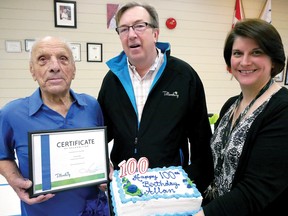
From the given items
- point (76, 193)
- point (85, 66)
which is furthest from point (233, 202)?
point (85, 66)

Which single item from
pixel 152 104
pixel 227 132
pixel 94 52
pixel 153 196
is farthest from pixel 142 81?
pixel 94 52

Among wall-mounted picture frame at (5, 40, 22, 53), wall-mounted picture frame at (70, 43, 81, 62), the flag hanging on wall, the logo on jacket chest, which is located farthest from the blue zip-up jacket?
the flag hanging on wall

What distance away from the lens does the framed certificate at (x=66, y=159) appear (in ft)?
3.76

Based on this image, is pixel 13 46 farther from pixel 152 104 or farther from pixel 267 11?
pixel 267 11

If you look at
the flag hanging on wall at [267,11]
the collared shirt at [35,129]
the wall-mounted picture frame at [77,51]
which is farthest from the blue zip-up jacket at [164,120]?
the flag hanging on wall at [267,11]

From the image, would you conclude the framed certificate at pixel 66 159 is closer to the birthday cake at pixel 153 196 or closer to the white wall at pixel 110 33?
the birthday cake at pixel 153 196

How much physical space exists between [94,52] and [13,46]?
1.10 meters

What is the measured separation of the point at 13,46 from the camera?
3504 millimetres

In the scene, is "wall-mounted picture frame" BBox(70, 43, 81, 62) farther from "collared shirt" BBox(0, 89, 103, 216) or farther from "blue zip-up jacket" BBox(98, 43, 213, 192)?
"collared shirt" BBox(0, 89, 103, 216)

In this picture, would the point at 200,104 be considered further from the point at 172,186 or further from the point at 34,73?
the point at 34,73

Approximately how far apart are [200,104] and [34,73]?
0.99 meters

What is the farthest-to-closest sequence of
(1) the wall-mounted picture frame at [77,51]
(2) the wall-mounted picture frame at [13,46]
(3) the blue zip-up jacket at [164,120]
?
(1) the wall-mounted picture frame at [77,51], (2) the wall-mounted picture frame at [13,46], (3) the blue zip-up jacket at [164,120]

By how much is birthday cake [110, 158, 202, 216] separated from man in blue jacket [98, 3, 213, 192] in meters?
0.33

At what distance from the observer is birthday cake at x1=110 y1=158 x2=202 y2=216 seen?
→ 3.52 feet
